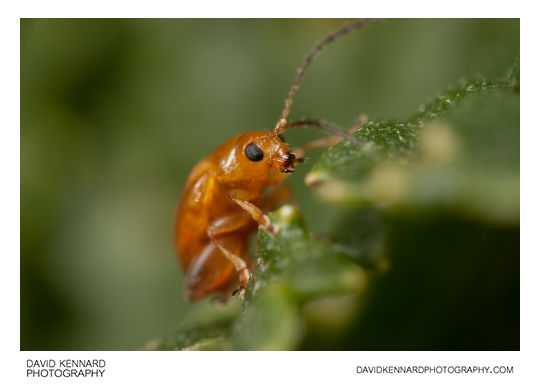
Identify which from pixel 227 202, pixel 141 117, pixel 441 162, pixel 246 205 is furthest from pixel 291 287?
pixel 141 117

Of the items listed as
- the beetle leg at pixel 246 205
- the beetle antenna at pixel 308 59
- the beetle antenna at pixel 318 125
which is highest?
the beetle antenna at pixel 308 59

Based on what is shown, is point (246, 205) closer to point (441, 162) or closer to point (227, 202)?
point (227, 202)

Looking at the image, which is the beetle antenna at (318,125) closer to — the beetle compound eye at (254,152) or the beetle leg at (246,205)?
the beetle compound eye at (254,152)

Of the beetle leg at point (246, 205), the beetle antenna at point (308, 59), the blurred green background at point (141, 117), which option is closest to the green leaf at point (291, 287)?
the beetle leg at point (246, 205)

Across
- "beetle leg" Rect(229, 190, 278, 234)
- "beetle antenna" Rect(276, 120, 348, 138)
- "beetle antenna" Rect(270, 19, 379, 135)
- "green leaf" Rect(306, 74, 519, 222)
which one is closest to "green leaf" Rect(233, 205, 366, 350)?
"green leaf" Rect(306, 74, 519, 222)
